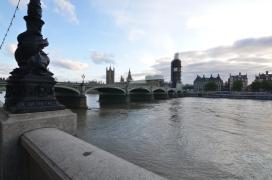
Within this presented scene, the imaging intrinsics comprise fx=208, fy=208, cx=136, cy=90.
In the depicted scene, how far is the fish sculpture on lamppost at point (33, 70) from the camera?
3.38 meters

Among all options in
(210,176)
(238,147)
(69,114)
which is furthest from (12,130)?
(238,147)

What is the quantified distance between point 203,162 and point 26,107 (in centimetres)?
800

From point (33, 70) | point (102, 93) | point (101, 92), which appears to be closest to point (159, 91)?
point (101, 92)

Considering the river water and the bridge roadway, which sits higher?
the bridge roadway

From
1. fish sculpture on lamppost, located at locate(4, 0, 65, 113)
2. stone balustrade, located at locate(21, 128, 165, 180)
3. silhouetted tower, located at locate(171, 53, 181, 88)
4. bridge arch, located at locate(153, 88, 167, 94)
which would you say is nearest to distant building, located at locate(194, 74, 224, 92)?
silhouetted tower, located at locate(171, 53, 181, 88)

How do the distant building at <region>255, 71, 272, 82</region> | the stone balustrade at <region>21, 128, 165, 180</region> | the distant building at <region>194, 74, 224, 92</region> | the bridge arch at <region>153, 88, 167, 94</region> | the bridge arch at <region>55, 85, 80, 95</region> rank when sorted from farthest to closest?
the distant building at <region>194, 74, 224, 92</region>, the distant building at <region>255, 71, 272, 82</region>, the bridge arch at <region>153, 88, 167, 94</region>, the bridge arch at <region>55, 85, 80, 95</region>, the stone balustrade at <region>21, 128, 165, 180</region>

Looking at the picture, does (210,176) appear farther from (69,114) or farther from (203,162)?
(69,114)

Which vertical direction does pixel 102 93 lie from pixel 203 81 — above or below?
below

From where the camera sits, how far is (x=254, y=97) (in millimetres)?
81438

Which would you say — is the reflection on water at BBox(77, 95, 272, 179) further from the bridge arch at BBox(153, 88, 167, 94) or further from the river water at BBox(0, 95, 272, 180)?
the bridge arch at BBox(153, 88, 167, 94)

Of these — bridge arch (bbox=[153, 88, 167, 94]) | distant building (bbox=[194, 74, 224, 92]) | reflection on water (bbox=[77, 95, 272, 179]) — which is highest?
distant building (bbox=[194, 74, 224, 92])

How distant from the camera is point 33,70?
3.51 m

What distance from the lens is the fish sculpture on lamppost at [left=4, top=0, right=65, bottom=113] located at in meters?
3.38

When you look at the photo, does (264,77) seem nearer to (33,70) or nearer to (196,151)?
(196,151)
